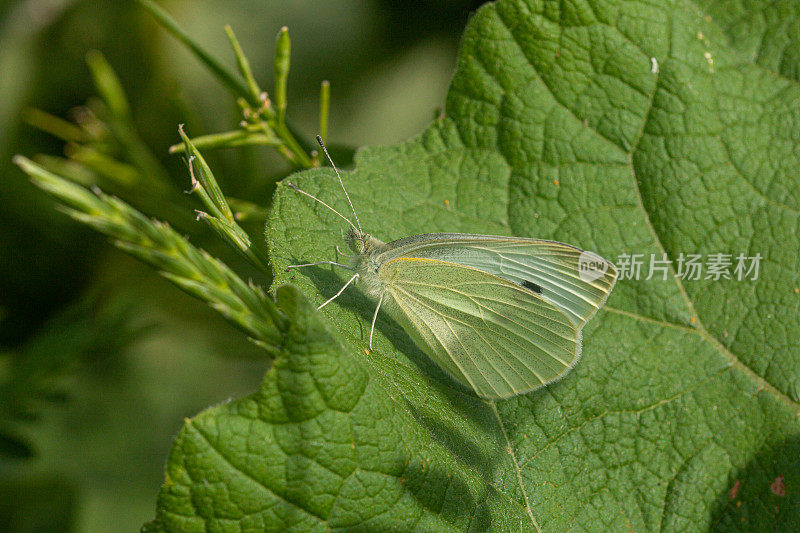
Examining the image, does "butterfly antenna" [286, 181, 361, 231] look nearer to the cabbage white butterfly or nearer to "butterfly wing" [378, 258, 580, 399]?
the cabbage white butterfly

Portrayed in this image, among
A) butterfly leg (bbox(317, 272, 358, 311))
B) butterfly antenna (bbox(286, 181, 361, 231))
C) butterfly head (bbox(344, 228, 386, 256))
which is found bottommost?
butterfly leg (bbox(317, 272, 358, 311))

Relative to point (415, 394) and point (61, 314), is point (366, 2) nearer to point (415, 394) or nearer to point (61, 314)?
point (61, 314)

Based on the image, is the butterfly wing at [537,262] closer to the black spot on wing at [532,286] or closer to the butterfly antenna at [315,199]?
the black spot on wing at [532,286]

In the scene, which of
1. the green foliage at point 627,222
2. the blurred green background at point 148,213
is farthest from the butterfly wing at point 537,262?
the blurred green background at point 148,213

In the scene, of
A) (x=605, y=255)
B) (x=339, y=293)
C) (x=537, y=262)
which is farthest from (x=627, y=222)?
(x=339, y=293)

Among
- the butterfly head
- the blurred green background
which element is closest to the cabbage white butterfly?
the butterfly head

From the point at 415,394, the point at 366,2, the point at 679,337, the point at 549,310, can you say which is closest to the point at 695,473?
the point at 679,337
